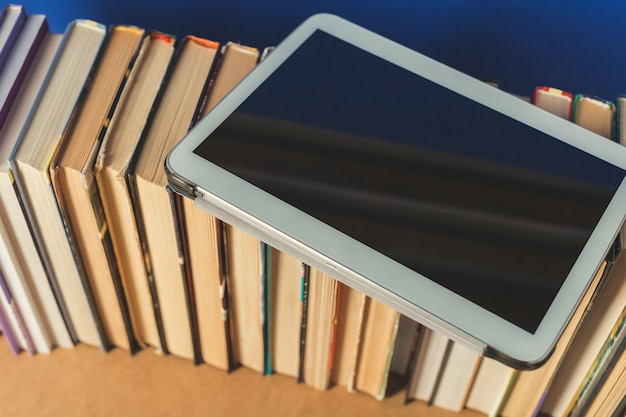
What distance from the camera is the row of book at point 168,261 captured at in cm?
60

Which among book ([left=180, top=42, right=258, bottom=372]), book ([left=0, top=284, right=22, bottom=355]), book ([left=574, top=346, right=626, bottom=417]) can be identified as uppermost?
book ([left=180, top=42, right=258, bottom=372])

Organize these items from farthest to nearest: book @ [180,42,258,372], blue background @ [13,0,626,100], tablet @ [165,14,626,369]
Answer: blue background @ [13,0,626,100], book @ [180,42,258,372], tablet @ [165,14,626,369]

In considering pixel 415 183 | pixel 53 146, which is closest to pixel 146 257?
pixel 53 146

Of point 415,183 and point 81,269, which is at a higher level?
point 415,183

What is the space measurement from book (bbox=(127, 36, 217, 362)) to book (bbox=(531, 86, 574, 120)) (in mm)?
259

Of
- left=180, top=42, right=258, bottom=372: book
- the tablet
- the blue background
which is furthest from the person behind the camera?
the blue background

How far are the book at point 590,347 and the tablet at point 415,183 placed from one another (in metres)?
0.07

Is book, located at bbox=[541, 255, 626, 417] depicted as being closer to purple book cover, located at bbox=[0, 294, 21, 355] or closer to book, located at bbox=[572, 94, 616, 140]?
book, located at bbox=[572, 94, 616, 140]

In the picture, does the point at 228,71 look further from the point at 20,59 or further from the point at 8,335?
the point at 8,335

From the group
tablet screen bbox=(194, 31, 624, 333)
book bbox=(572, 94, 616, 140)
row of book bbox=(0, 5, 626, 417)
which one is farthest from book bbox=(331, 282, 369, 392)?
book bbox=(572, 94, 616, 140)

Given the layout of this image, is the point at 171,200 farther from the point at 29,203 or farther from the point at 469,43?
the point at 469,43

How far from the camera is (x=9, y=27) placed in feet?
2.15

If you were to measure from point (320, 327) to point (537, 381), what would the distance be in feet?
0.63

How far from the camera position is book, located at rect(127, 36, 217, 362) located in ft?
1.95
